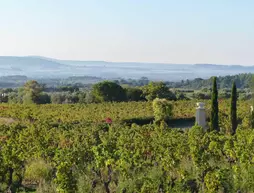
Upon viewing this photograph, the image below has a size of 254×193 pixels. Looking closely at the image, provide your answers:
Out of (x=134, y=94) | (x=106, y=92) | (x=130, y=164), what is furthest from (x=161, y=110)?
(x=134, y=94)

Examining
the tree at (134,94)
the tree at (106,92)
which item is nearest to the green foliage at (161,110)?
the tree at (106,92)

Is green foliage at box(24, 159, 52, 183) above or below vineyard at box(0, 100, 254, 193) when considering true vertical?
below

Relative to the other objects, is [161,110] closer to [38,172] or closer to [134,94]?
[38,172]

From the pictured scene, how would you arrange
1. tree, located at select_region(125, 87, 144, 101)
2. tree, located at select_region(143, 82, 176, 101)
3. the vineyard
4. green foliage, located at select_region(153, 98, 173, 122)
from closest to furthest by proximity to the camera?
1. the vineyard
2. green foliage, located at select_region(153, 98, 173, 122)
3. tree, located at select_region(143, 82, 176, 101)
4. tree, located at select_region(125, 87, 144, 101)

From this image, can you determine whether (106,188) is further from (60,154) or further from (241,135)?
(241,135)

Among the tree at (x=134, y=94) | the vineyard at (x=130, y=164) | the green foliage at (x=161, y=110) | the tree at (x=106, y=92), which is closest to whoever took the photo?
the vineyard at (x=130, y=164)

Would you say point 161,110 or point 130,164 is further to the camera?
point 161,110

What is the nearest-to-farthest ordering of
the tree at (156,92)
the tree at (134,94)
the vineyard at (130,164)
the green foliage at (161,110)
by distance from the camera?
the vineyard at (130,164)
the green foliage at (161,110)
the tree at (156,92)
the tree at (134,94)

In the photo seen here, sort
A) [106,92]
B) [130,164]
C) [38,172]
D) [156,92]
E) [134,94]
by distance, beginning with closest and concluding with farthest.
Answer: [130,164] → [38,172] → [156,92] → [106,92] → [134,94]

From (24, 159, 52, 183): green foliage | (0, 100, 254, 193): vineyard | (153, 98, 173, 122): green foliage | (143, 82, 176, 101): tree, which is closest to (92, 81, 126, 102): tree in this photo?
(143, 82, 176, 101): tree

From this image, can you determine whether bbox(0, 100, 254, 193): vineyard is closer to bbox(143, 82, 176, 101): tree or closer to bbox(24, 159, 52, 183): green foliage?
bbox(24, 159, 52, 183): green foliage

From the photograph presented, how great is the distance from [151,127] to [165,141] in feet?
15.2

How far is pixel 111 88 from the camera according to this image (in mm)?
48375

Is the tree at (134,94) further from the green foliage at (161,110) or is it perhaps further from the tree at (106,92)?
the green foliage at (161,110)
